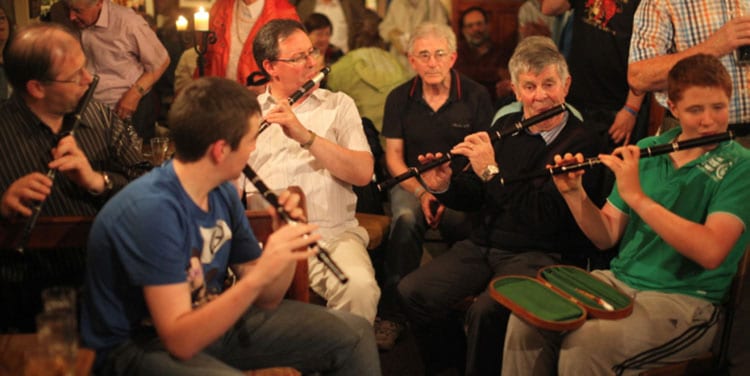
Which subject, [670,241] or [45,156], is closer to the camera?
[670,241]

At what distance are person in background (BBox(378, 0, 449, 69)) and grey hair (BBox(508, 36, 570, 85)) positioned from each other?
2939 mm

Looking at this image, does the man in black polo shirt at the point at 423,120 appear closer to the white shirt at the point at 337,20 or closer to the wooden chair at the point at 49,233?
the wooden chair at the point at 49,233

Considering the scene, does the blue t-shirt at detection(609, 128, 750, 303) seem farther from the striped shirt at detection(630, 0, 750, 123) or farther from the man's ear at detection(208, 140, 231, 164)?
the man's ear at detection(208, 140, 231, 164)

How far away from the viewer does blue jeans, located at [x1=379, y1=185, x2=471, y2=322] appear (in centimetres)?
340

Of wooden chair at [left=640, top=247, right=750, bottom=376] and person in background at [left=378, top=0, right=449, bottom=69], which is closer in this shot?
wooden chair at [left=640, top=247, right=750, bottom=376]

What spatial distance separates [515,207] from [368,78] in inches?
77.2

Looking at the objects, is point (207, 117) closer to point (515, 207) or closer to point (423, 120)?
point (515, 207)

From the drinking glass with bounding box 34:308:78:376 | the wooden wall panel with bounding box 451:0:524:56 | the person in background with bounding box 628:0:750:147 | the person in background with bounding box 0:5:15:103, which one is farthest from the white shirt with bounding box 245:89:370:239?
the wooden wall panel with bounding box 451:0:524:56

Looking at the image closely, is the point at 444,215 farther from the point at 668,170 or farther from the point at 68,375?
the point at 68,375

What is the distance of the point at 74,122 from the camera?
243 cm

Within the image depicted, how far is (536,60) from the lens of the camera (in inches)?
117

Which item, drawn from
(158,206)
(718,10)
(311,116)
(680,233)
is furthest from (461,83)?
(158,206)

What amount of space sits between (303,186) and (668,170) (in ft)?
4.59

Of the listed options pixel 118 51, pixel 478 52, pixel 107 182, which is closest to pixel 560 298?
pixel 107 182
